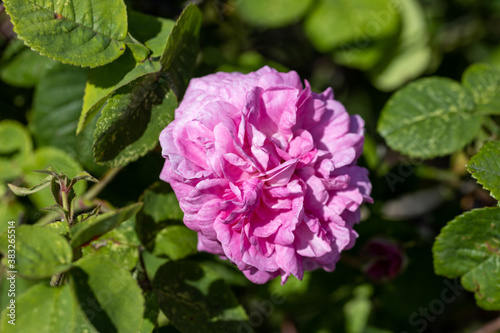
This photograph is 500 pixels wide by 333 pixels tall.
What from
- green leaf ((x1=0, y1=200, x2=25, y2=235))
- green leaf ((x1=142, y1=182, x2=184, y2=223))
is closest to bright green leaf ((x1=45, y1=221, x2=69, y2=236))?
green leaf ((x1=142, y1=182, x2=184, y2=223))

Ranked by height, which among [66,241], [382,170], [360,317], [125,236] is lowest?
[360,317]

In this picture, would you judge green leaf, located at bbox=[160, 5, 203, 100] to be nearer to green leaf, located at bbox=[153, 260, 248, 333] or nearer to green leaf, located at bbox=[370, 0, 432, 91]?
green leaf, located at bbox=[153, 260, 248, 333]

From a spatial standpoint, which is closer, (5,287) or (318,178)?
(318,178)

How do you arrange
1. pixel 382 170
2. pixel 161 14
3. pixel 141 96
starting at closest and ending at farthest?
pixel 141 96 → pixel 161 14 → pixel 382 170

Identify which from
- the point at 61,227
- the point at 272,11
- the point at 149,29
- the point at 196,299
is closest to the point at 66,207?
the point at 61,227

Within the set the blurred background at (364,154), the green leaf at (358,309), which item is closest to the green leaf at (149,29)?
the blurred background at (364,154)

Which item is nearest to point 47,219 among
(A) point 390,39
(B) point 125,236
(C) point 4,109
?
(B) point 125,236

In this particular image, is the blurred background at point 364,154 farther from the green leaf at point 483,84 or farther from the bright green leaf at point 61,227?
the bright green leaf at point 61,227

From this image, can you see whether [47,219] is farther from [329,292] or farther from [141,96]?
[329,292]
